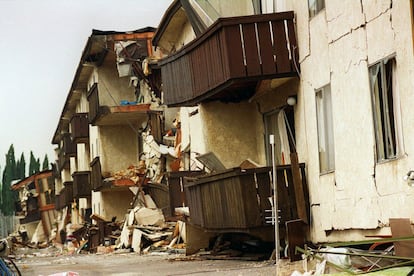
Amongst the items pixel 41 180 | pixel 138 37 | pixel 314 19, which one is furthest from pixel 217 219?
pixel 41 180

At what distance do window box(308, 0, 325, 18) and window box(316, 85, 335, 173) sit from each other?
5.10 feet

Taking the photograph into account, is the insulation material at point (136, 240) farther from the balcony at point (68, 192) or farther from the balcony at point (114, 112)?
the balcony at point (68, 192)

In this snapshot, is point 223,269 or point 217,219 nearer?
point 223,269

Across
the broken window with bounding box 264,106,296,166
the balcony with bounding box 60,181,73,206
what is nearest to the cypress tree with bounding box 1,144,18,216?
the balcony with bounding box 60,181,73,206

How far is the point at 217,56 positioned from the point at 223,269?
4.62 metres

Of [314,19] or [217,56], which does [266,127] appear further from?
[314,19]

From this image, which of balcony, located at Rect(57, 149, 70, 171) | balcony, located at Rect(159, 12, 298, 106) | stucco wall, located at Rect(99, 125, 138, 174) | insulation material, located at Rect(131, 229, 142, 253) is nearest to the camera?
balcony, located at Rect(159, 12, 298, 106)

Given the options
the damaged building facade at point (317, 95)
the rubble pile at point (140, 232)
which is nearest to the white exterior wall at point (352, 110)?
the damaged building facade at point (317, 95)

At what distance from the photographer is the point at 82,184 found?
169 ft

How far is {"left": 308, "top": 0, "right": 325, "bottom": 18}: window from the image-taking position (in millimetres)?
16969

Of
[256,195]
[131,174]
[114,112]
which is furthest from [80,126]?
[256,195]

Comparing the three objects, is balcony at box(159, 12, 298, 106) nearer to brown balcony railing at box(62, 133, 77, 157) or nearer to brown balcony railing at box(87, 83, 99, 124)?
brown balcony railing at box(87, 83, 99, 124)

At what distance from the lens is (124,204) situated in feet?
147

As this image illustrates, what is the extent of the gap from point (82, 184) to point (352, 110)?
3760 cm
